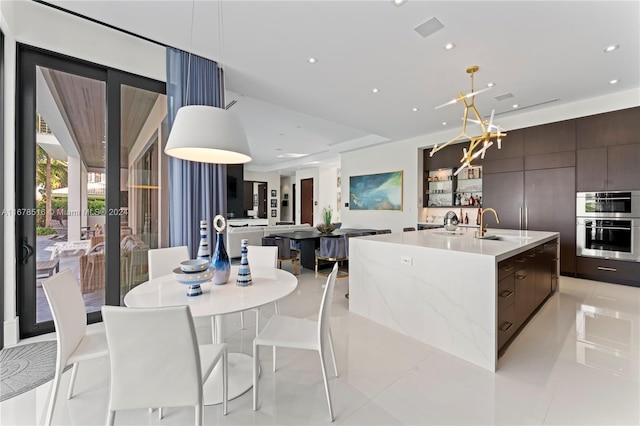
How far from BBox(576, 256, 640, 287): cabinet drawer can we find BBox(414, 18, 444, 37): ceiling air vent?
459 centimetres

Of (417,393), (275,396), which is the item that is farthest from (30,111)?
(417,393)

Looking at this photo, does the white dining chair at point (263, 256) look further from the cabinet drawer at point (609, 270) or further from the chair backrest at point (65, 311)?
the cabinet drawer at point (609, 270)

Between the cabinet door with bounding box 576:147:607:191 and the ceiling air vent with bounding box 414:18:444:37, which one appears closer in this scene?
the ceiling air vent with bounding box 414:18:444:37

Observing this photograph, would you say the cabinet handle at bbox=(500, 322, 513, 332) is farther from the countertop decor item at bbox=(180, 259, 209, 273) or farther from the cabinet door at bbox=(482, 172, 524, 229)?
the cabinet door at bbox=(482, 172, 524, 229)

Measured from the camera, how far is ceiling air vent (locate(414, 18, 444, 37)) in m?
2.67

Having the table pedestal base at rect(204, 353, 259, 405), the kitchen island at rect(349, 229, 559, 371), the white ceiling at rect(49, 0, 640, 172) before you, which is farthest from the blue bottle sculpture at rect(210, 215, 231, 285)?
the white ceiling at rect(49, 0, 640, 172)

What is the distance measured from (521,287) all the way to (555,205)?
328 centimetres

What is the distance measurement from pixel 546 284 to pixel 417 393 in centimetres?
280

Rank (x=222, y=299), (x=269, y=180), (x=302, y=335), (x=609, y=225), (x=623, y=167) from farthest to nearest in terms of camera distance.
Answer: (x=269, y=180) < (x=609, y=225) < (x=623, y=167) < (x=302, y=335) < (x=222, y=299)

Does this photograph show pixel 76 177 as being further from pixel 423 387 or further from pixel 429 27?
pixel 429 27

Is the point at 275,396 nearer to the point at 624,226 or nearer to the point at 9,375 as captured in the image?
the point at 9,375

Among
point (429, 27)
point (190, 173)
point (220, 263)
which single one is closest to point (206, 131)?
point (220, 263)

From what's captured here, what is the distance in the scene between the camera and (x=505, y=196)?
5.57 m

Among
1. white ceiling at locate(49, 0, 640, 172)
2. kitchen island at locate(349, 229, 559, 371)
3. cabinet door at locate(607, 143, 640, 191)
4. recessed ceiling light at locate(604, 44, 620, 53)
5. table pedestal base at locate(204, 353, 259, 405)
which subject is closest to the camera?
table pedestal base at locate(204, 353, 259, 405)
